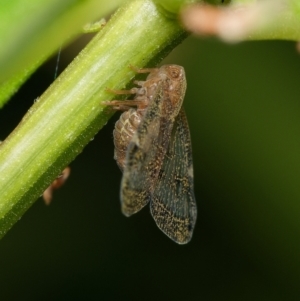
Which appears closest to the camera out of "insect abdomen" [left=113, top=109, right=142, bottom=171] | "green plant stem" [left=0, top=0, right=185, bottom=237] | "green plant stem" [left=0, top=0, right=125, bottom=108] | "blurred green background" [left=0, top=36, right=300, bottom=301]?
"green plant stem" [left=0, top=0, right=125, bottom=108]

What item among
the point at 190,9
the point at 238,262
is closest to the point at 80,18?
the point at 190,9

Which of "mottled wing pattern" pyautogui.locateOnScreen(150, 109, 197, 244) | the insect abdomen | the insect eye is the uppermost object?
the insect eye

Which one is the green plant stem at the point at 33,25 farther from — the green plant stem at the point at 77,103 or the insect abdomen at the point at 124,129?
the insect abdomen at the point at 124,129

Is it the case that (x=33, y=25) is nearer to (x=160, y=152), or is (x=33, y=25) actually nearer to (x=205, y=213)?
(x=160, y=152)

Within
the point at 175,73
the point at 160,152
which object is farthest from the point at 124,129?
the point at 175,73

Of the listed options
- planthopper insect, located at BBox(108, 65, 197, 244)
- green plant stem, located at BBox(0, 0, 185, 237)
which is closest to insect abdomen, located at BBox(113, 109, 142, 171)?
planthopper insect, located at BBox(108, 65, 197, 244)

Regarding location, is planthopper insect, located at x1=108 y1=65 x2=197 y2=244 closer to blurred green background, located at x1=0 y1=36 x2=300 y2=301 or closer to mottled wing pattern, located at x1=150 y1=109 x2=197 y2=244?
mottled wing pattern, located at x1=150 y1=109 x2=197 y2=244
